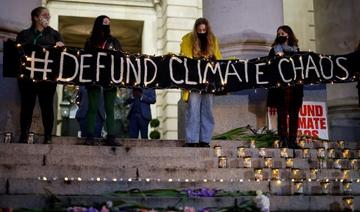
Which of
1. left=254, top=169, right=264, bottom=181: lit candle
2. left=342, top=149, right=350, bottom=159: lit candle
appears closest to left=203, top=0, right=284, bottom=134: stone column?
left=342, top=149, right=350, bottom=159: lit candle

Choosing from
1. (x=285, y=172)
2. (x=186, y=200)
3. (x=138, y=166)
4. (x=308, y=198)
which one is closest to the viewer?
(x=186, y=200)

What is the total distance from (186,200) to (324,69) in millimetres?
5417

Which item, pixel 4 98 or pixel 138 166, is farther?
pixel 4 98

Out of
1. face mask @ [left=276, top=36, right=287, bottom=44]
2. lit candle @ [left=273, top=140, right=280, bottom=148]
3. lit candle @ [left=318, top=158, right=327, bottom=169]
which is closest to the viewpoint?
lit candle @ [left=318, top=158, right=327, bottom=169]

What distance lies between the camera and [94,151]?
9242 mm

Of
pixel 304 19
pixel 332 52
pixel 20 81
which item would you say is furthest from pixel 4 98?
pixel 304 19

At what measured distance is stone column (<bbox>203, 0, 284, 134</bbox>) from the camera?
43.2ft

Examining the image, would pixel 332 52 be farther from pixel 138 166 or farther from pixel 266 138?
pixel 138 166

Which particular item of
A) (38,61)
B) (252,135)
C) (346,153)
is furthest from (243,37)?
(38,61)

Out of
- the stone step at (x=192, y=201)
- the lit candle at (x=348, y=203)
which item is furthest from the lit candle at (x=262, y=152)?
the lit candle at (x=348, y=203)

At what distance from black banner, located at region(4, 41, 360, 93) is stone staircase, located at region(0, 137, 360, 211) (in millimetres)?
1169

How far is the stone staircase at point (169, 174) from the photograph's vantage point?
757cm

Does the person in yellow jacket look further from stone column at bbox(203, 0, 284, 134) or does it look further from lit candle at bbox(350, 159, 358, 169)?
lit candle at bbox(350, 159, 358, 169)

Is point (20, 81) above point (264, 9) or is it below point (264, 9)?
below
